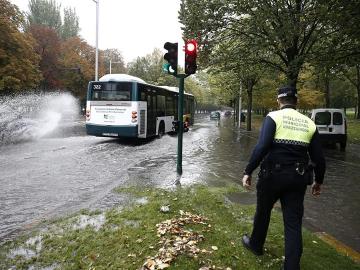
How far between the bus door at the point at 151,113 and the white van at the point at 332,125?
8884mm

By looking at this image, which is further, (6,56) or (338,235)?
(6,56)

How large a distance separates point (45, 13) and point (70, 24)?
26.1 ft

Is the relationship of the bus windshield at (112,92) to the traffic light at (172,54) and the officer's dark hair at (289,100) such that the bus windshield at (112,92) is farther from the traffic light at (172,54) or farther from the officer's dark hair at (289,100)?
the officer's dark hair at (289,100)

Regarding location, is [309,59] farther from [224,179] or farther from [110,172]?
[110,172]

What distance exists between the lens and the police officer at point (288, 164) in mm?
3914

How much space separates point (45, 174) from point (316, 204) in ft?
22.3

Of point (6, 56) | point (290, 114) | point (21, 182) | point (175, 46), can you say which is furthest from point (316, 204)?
point (6, 56)

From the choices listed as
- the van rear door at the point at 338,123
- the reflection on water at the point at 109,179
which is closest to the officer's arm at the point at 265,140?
the reflection on water at the point at 109,179

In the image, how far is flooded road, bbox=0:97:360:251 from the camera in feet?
21.1

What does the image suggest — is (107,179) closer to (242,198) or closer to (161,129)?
(242,198)

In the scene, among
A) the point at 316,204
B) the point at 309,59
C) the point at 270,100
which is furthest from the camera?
the point at 270,100

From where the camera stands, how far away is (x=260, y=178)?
417 centimetres

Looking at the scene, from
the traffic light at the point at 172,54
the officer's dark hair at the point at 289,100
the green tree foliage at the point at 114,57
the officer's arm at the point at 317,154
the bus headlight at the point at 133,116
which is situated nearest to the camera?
the officer's arm at the point at 317,154

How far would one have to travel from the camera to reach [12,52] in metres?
32.8
